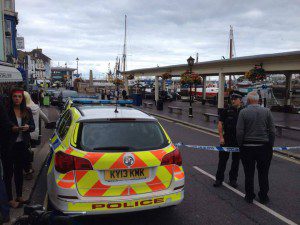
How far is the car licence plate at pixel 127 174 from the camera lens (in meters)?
4.21

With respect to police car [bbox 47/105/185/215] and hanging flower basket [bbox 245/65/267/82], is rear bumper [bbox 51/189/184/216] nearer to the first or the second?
police car [bbox 47/105/185/215]

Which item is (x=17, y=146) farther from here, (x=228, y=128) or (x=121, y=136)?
(x=228, y=128)

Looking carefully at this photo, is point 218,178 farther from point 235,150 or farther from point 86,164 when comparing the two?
point 86,164

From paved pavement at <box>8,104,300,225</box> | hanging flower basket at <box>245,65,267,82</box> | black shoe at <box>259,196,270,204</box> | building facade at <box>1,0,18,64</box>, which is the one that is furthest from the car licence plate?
building facade at <box>1,0,18,64</box>

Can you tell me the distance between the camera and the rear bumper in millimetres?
4078

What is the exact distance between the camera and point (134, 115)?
5.06m

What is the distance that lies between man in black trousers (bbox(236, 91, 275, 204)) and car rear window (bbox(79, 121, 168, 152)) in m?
1.65

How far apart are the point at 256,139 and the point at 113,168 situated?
2687 mm

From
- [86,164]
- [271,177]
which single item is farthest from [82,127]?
[271,177]

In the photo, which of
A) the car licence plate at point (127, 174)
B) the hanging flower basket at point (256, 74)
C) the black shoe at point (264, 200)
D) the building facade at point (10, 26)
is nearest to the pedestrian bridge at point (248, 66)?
the hanging flower basket at point (256, 74)

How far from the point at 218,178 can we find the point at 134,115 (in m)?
2.52

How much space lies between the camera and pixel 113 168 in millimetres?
4195

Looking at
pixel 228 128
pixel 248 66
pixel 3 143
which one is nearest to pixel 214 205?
pixel 228 128

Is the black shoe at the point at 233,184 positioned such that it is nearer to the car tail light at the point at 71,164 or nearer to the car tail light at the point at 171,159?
the car tail light at the point at 171,159
